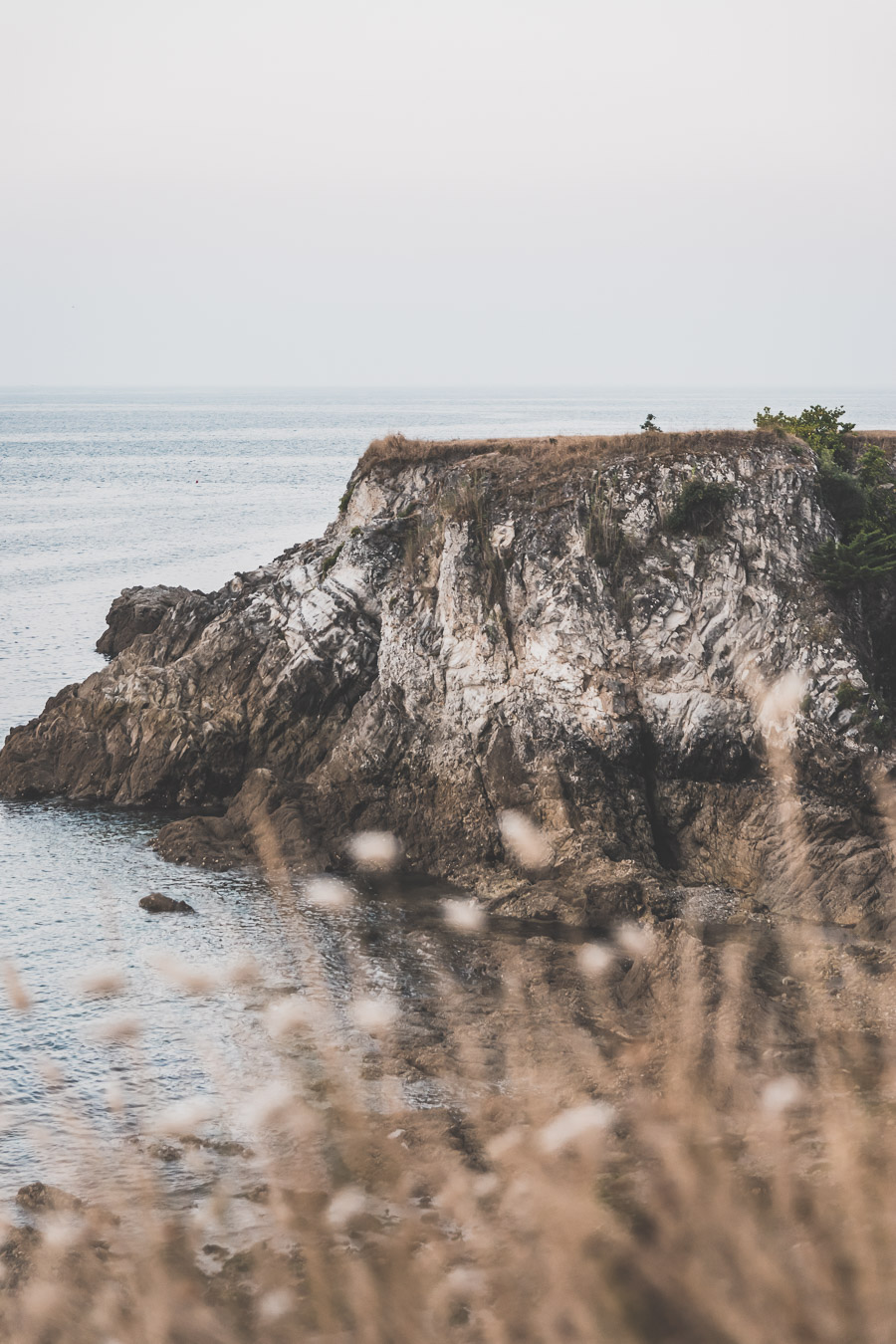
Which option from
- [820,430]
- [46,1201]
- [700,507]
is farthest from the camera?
[820,430]

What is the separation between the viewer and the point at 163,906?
27.3m

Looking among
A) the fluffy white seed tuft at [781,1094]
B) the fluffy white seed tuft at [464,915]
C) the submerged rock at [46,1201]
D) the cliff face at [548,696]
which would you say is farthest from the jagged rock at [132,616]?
the fluffy white seed tuft at [781,1094]

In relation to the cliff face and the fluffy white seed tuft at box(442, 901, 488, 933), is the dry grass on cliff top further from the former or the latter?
the fluffy white seed tuft at box(442, 901, 488, 933)

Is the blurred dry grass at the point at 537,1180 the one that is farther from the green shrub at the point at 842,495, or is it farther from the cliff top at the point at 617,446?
the cliff top at the point at 617,446

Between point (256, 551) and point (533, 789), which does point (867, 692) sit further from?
point (256, 551)

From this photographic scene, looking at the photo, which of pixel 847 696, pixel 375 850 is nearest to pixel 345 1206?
pixel 375 850

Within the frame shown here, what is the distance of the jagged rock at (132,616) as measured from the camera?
5131 cm

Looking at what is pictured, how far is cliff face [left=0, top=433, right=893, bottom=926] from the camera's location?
2798cm

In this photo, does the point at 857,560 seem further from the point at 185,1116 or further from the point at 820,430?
the point at 185,1116

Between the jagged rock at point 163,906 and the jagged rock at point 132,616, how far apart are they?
24.0m

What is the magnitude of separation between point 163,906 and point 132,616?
27.2 m

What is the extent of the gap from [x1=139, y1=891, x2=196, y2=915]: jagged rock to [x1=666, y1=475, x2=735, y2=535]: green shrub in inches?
614

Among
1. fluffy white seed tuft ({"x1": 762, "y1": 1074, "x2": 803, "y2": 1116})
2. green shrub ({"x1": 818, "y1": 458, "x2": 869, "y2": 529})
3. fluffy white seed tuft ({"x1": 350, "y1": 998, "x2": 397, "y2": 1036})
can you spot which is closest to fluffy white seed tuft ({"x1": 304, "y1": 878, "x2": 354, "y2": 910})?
fluffy white seed tuft ({"x1": 350, "y1": 998, "x2": 397, "y2": 1036})

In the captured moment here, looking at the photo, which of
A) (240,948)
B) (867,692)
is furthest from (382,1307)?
(867,692)
